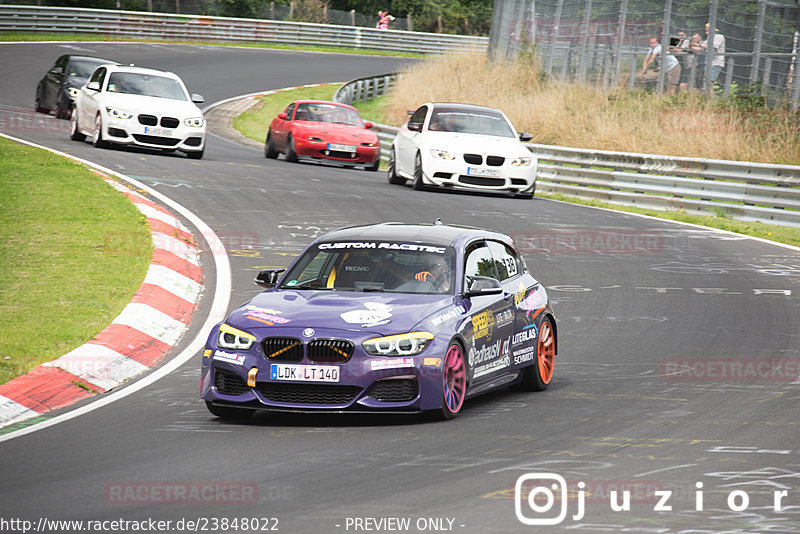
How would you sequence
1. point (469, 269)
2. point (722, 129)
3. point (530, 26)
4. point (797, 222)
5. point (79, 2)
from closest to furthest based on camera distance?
point (469, 269)
point (797, 222)
point (722, 129)
point (530, 26)
point (79, 2)

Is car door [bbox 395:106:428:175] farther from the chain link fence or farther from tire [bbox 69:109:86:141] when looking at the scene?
the chain link fence

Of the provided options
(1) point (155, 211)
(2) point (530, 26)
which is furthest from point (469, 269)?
(2) point (530, 26)

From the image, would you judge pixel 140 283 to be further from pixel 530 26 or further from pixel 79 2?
pixel 79 2

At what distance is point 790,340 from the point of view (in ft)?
38.0

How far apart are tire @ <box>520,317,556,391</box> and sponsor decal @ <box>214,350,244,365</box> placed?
257cm

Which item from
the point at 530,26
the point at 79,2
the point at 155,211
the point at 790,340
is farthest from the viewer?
the point at 79,2

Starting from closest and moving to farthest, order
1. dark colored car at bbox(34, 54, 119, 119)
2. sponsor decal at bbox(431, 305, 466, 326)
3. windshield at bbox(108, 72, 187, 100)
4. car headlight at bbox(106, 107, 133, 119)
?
sponsor decal at bbox(431, 305, 466, 326), car headlight at bbox(106, 107, 133, 119), windshield at bbox(108, 72, 187, 100), dark colored car at bbox(34, 54, 119, 119)

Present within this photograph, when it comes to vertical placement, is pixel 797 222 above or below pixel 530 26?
below

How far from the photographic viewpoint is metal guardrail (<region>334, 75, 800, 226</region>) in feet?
69.1

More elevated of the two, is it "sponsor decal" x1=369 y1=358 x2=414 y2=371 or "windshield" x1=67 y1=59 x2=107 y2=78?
"sponsor decal" x1=369 y1=358 x2=414 y2=371

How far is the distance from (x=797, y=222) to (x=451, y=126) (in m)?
6.69

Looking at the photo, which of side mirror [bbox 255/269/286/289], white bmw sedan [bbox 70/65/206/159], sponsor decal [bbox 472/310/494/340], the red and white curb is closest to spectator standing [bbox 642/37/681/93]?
white bmw sedan [bbox 70/65/206/159]

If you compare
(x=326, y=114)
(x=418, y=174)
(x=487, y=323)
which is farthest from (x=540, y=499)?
(x=326, y=114)

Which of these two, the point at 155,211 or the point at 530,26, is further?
the point at 530,26
